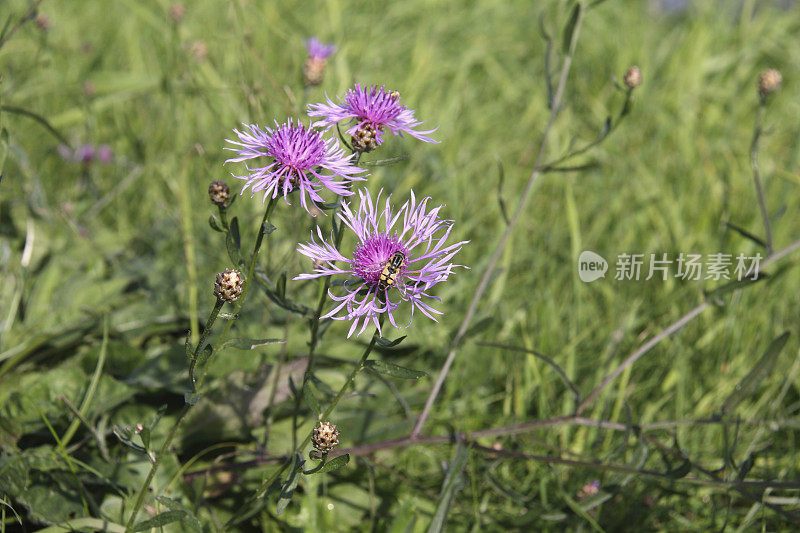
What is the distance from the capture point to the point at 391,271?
1.06 m

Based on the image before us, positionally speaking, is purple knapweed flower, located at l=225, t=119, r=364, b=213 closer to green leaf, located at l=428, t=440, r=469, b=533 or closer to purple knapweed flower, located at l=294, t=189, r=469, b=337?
purple knapweed flower, located at l=294, t=189, r=469, b=337

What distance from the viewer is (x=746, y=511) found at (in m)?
1.61

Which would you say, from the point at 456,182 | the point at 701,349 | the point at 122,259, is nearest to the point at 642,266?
the point at 701,349

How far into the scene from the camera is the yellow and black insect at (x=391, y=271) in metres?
1.05

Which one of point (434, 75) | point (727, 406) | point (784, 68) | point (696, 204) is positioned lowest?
point (727, 406)

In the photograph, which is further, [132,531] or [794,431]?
[794,431]

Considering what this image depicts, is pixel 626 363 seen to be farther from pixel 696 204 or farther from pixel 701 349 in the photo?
pixel 696 204

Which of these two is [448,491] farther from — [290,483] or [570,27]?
[570,27]

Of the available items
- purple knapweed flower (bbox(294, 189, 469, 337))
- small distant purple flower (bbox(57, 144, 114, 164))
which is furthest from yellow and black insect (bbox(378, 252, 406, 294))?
small distant purple flower (bbox(57, 144, 114, 164))

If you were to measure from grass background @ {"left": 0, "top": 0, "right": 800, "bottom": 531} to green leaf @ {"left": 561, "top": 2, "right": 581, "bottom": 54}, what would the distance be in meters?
0.02

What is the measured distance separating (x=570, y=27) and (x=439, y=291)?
2.99ft

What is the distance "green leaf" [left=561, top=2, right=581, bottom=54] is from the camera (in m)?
1.61

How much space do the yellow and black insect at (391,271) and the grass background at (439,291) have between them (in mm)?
512

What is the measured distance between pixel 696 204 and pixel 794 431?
109 cm
